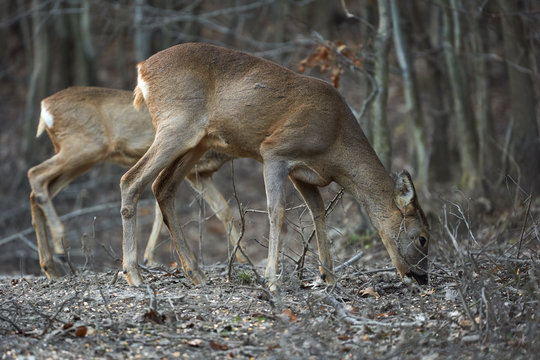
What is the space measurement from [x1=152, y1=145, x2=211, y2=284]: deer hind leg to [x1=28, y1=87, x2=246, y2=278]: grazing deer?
161 centimetres

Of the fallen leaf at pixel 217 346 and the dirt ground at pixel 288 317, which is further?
the fallen leaf at pixel 217 346

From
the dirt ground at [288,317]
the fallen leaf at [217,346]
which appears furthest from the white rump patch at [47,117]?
the fallen leaf at [217,346]

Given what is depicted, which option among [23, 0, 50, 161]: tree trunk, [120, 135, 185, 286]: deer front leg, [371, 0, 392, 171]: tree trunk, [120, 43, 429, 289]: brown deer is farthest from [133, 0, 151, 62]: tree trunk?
[120, 135, 185, 286]: deer front leg

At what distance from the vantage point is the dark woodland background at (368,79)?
388 inches

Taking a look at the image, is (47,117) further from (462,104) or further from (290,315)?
(462,104)

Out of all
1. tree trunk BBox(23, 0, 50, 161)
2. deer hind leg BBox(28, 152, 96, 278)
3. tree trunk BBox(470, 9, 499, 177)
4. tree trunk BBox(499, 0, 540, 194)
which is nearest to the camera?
deer hind leg BBox(28, 152, 96, 278)

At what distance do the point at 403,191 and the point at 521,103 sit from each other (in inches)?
182

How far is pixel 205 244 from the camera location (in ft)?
48.0

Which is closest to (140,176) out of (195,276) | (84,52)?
(195,276)

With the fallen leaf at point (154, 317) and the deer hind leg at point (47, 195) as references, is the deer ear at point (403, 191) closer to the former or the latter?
the fallen leaf at point (154, 317)

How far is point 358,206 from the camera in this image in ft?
32.6

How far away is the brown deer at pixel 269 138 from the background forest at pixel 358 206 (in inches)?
14.3

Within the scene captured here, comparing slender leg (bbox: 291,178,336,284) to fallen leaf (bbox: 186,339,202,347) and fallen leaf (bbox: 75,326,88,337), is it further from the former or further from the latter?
fallen leaf (bbox: 75,326,88,337)

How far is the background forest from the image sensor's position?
16.3 feet
